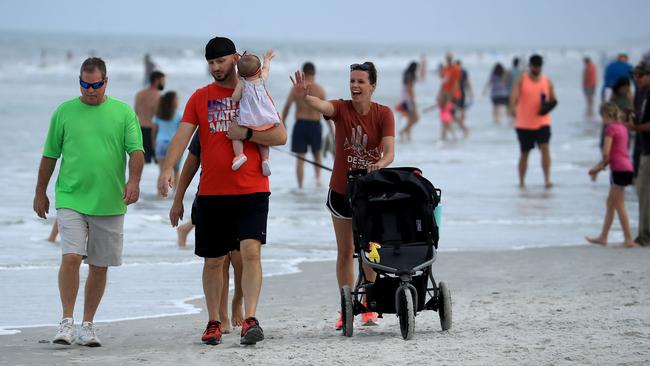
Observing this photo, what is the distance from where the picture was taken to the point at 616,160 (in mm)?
10695

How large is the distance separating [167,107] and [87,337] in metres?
7.53

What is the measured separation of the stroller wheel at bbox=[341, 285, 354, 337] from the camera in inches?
263

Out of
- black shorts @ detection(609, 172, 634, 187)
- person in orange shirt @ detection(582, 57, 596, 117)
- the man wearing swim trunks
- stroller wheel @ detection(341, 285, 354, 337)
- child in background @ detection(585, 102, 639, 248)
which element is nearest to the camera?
stroller wheel @ detection(341, 285, 354, 337)

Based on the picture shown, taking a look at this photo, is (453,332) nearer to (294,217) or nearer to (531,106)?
(294,217)

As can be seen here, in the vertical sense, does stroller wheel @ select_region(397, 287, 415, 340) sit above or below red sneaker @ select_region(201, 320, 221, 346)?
above

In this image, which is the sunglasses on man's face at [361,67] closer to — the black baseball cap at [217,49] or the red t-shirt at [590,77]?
the black baseball cap at [217,49]

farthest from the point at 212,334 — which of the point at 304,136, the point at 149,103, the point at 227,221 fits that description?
the point at 304,136

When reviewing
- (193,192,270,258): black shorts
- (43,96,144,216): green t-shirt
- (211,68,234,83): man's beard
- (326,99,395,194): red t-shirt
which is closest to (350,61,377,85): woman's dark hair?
(326,99,395,194): red t-shirt

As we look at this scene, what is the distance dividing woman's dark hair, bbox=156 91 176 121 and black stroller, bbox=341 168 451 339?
747 cm

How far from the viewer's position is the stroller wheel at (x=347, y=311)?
6672 mm

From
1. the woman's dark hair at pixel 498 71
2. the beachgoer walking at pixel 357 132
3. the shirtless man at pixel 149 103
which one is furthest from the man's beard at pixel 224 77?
the woman's dark hair at pixel 498 71

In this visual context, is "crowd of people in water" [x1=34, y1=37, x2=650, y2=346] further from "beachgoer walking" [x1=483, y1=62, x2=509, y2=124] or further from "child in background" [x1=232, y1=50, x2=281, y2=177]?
"beachgoer walking" [x1=483, y1=62, x2=509, y2=124]

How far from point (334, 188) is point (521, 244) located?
16.3 feet

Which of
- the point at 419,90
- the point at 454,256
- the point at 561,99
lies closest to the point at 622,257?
the point at 454,256
